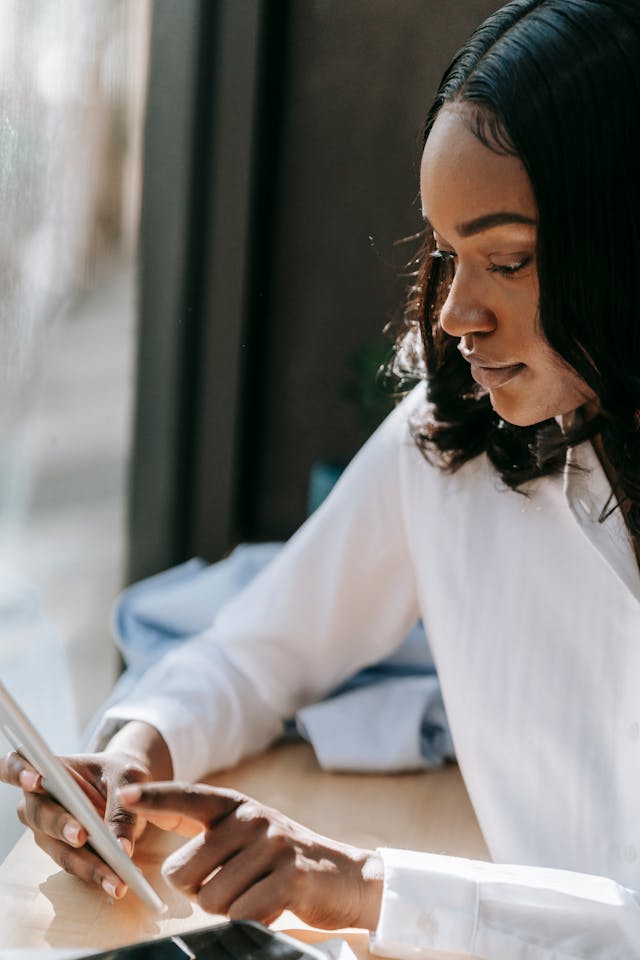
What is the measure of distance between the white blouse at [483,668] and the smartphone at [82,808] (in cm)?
14

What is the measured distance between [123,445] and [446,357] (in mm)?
596

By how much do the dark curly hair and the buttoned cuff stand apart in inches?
12.3

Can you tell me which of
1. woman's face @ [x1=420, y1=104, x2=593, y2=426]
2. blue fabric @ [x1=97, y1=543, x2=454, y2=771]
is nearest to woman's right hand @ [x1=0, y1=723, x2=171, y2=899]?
blue fabric @ [x1=97, y1=543, x2=454, y2=771]

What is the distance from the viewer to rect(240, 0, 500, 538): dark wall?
3.17ft

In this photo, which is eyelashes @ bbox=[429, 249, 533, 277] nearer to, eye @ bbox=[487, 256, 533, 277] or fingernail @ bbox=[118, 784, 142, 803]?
eye @ bbox=[487, 256, 533, 277]

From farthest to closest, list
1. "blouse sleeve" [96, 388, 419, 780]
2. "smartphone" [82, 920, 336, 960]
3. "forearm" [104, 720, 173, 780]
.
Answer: "blouse sleeve" [96, 388, 419, 780], "forearm" [104, 720, 173, 780], "smartphone" [82, 920, 336, 960]

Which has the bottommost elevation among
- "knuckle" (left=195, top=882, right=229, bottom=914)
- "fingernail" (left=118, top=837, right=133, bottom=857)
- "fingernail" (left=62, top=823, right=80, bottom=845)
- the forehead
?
"knuckle" (left=195, top=882, right=229, bottom=914)

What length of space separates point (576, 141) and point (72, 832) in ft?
1.58

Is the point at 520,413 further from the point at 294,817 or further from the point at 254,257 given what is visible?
the point at 254,257

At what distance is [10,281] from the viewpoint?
85cm

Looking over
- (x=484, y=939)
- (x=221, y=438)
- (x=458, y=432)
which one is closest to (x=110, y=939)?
(x=484, y=939)

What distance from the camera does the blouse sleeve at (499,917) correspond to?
2.20 feet

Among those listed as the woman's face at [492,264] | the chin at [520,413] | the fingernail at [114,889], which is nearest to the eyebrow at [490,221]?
the woman's face at [492,264]

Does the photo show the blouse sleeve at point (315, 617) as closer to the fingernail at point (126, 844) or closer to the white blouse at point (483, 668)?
the white blouse at point (483, 668)
